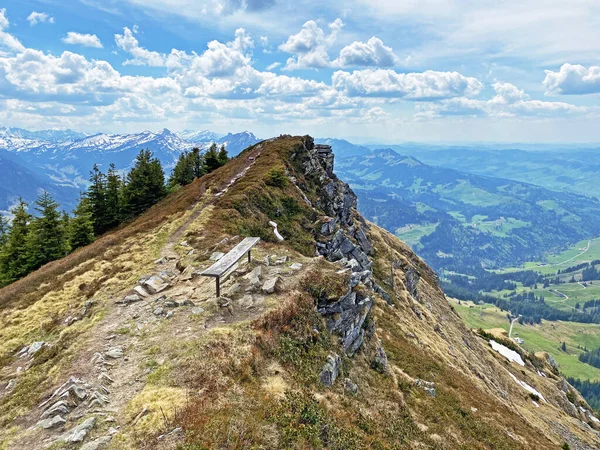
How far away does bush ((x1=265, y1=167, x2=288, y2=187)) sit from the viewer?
2225 inches

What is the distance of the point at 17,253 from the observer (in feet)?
171

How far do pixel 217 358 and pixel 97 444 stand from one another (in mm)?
5649

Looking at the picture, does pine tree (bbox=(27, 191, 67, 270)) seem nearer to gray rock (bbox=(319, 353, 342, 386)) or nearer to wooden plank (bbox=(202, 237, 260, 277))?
wooden plank (bbox=(202, 237, 260, 277))

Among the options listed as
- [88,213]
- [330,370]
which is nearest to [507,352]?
[330,370]

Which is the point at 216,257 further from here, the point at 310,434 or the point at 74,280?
the point at 310,434

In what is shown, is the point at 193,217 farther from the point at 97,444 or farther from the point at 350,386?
the point at 97,444

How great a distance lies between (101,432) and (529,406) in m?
61.7

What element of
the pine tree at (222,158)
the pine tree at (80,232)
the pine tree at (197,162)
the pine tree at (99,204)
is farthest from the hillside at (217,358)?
the pine tree at (197,162)

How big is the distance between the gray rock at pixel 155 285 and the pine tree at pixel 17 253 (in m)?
34.7

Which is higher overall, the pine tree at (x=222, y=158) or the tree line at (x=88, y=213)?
the pine tree at (x=222, y=158)

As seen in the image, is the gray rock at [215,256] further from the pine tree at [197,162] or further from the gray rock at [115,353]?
the pine tree at [197,162]

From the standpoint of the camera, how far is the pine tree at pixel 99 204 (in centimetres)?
6744

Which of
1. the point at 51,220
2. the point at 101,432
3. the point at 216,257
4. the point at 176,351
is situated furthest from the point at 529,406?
the point at 51,220

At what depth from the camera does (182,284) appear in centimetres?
2664
